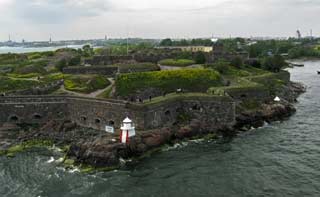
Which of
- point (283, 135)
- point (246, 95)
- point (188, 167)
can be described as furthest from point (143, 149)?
point (246, 95)

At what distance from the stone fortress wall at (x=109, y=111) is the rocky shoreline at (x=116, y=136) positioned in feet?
3.78

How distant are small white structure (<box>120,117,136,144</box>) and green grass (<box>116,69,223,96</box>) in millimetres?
12005

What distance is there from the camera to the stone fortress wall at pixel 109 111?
139ft

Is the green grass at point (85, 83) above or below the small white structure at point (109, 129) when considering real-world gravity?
above

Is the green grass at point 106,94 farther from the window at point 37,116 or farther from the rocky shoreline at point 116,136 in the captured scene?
the window at point 37,116

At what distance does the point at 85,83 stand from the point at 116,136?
668 inches

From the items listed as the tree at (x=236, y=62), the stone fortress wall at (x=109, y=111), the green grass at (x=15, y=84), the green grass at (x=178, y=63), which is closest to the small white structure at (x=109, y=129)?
the stone fortress wall at (x=109, y=111)

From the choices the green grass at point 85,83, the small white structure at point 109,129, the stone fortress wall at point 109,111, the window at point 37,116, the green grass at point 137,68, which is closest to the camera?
the stone fortress wall at point 109,111

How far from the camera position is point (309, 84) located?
83.4 meters

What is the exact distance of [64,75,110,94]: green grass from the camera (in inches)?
2053

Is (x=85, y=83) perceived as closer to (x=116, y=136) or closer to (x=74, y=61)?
(x=116, y=136)

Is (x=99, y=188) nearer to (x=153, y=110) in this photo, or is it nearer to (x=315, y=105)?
(x=153, y=110)

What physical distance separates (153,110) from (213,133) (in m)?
7.35

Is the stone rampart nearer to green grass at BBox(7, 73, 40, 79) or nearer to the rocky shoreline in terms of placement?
green grass at BBox(7, 73, 40, 79)
